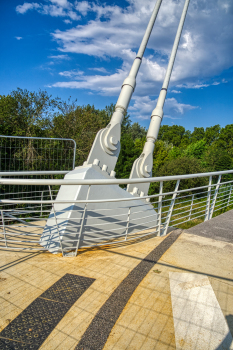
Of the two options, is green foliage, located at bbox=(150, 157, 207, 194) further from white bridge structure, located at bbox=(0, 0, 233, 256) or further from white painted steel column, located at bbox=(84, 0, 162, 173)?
white painted steel column, located at bbox=(84, 0, 162, 173)

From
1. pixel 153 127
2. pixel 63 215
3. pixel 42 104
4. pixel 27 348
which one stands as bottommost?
pixel 27 348

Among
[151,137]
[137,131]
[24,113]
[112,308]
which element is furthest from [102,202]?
[137,131]

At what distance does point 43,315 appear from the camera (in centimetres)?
244

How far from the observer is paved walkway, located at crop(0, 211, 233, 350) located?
7.23 ft

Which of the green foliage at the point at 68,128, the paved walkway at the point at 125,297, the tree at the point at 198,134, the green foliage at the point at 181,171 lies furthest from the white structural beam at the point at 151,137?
the tree at the point at 198,134

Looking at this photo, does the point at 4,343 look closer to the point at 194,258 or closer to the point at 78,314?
the point at 78,314

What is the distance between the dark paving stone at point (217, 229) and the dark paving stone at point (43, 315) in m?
2.53

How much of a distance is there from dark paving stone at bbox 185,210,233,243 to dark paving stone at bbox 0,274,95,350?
2534mm

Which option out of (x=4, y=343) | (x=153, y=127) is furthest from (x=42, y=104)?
(x=4, y=343)

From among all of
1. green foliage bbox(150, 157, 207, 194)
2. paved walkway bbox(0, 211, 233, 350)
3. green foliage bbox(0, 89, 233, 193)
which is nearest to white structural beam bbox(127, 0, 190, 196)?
paved walkway bbox(0, 211, 233, 350)

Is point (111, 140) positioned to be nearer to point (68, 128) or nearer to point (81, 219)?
point (81, 219)

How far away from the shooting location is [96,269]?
3334 millimetres

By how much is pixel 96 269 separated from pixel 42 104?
51.2 ft

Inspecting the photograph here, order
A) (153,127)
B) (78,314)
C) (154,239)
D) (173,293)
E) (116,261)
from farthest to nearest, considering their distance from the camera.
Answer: (153,127), (154,239), (116,261), (173,293), (78,314)
